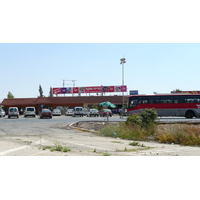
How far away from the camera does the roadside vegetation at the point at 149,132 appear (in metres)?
15.6

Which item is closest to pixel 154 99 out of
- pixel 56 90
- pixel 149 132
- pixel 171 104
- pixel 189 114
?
pixel 171 104

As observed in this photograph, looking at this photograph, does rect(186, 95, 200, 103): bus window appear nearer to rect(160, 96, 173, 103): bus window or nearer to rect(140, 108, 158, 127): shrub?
rect(160, 96, 173, 103): bus window

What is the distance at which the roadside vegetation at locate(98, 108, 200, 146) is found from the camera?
1555 centimetres

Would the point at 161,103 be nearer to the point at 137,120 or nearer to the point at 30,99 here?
the point at 137,120

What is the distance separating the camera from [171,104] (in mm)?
34688

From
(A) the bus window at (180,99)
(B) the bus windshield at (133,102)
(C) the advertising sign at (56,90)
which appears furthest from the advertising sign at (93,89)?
(A) the bus window at (180,99)

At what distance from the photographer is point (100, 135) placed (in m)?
17.7

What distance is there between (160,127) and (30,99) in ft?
169

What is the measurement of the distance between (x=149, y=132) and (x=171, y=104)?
56.3ft

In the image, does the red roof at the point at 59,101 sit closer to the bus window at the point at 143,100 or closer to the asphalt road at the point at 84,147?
the bus window at the point at 143,100

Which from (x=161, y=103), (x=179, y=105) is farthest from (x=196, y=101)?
(x=161, y=103)

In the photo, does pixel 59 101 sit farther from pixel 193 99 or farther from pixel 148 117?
pixel 148 117

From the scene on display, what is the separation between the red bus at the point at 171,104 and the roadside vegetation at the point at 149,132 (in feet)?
46.0

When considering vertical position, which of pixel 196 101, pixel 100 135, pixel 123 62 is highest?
pixel 123 62
